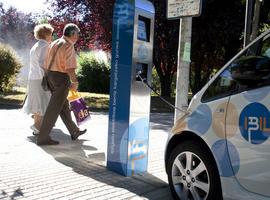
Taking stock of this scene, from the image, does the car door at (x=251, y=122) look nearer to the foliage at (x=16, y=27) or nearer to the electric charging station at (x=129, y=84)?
the electric charging station at (x=129, y=84)

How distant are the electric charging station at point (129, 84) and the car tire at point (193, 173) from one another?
3.34ft

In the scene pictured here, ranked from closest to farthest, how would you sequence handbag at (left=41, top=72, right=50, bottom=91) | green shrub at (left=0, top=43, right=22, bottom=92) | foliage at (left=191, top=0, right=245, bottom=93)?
handbag at (left=41, top=72, right=50, bottom=91)
foliage at (left=191, top=0, right=245, bottom=93)
green shrub at (left=0, top=43, right=22, bottom=92)

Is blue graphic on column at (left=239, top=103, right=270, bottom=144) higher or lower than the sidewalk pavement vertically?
higher

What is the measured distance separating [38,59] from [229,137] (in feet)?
16.5

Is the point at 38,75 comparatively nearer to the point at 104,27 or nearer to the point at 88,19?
the point at 104,27

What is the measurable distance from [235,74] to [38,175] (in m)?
2.83

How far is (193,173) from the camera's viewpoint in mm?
4324

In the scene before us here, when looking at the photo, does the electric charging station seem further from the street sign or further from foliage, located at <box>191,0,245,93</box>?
foliage, located at <box>191,0,245,93</box>

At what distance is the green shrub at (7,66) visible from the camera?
18734 mm

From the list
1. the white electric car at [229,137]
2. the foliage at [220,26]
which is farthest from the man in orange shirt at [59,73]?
the foliage at [220,26]

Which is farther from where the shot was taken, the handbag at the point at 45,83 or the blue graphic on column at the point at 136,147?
the handbag at the point at 45,83

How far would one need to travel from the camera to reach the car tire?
13.5 ft

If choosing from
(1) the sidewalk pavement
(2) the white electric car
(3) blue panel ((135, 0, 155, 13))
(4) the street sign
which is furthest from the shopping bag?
(2) the white electric car

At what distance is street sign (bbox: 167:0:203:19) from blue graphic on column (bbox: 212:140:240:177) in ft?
7.18
